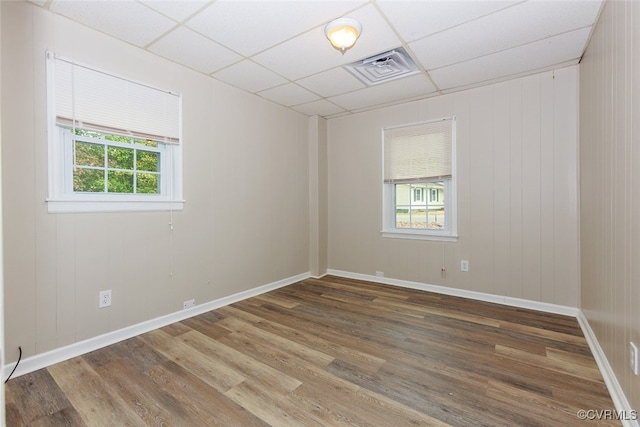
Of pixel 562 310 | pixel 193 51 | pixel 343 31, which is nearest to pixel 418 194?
pixel 562 310

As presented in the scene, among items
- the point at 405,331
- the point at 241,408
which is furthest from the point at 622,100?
the point at 241,408

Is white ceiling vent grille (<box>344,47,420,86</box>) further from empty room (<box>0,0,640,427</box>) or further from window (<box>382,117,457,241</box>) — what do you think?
window (<box>382,117,457,241</box>)

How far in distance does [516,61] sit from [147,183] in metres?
3.70

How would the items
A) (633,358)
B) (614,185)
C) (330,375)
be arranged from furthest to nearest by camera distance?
(330,375), (614,185), (633,358)

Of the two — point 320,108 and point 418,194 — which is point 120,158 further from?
point 418,194

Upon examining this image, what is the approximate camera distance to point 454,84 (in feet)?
11.2

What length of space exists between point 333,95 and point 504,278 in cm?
297

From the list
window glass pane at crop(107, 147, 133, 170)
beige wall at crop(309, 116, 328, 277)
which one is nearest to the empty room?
window glass pane at crop(107, 147, 133, 170)

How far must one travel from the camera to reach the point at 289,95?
3.78m

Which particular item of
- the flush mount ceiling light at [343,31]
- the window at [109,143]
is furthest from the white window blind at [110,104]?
the flush mount ceiling light at [343,31]

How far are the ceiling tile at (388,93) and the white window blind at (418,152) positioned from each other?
0.41m

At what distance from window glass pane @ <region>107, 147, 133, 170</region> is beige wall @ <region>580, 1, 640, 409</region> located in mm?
3472

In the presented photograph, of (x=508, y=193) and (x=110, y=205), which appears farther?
(x=508, y=193)

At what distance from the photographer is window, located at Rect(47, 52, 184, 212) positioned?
7.27 ft
